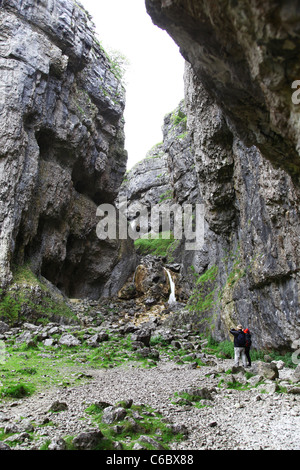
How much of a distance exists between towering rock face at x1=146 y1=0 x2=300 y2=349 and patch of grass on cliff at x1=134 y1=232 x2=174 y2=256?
26906 millimetres

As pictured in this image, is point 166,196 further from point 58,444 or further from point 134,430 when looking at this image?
point 58,444

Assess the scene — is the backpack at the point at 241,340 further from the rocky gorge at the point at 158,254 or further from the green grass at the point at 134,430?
the green grass at the point at 134,430

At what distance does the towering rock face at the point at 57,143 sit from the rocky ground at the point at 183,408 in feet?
53.5

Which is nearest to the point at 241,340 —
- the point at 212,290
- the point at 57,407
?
A: the point at 57,407

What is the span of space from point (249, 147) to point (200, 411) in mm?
6950

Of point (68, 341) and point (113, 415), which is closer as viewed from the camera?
point (113, 415)

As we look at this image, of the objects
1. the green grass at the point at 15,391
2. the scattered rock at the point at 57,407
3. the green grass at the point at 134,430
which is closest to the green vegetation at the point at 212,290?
the green grass at the point at 134,430

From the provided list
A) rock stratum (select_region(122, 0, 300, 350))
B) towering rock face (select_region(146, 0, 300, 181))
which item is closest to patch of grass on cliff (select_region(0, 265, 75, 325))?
rock stratum (select_region(122, 0, 300, 350))

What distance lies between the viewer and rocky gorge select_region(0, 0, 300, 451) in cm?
619

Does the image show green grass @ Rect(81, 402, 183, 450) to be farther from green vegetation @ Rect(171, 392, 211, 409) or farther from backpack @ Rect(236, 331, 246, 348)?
backpack @ Rect(236, 331, 246, 348)

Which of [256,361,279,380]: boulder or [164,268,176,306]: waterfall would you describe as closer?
[256,361,279,380]: boulder

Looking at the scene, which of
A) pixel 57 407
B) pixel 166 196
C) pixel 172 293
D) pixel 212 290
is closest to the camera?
pixel 57 407

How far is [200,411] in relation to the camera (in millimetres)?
8078
